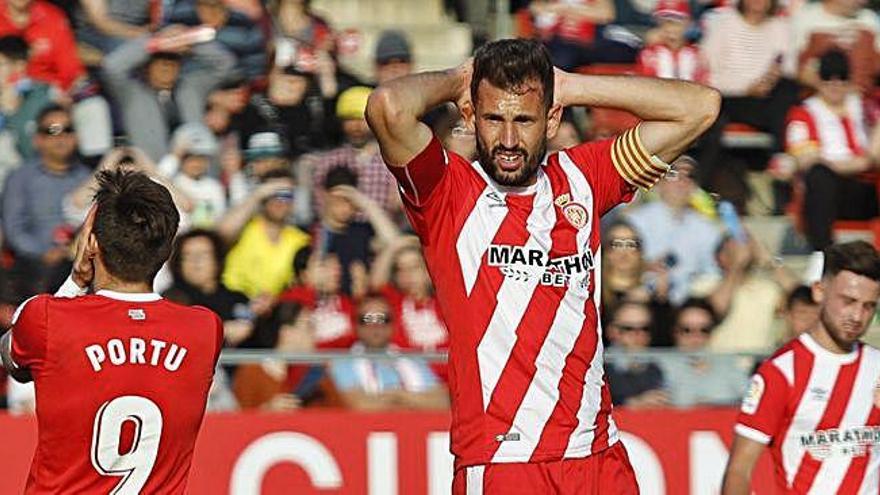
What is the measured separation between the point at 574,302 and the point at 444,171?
58 cm

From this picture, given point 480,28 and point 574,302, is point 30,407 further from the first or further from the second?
point 480,28

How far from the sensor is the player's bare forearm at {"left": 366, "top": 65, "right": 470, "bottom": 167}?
540cm

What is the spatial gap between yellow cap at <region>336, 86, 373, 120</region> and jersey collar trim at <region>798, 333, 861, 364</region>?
14.9 ft

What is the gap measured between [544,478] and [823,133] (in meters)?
7.00

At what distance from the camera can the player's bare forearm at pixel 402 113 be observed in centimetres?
540

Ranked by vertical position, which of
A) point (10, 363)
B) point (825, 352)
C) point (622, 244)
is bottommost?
point (825, 352)

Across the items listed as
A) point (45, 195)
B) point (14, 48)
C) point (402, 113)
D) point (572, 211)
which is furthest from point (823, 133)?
point (402, 113)

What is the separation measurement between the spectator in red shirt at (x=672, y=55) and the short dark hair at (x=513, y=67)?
22.1 ft

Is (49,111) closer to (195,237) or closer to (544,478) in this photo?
(195,237)

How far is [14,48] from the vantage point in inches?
451

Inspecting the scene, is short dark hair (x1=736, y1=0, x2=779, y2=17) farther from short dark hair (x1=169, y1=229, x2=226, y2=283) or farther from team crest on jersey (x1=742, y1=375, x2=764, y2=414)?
team crest on jersey (x1=742, y1=375, x2=764, y2=414)

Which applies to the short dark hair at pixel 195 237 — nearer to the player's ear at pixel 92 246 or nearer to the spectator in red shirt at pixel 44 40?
the spectator in red shirt at pixel 44 40

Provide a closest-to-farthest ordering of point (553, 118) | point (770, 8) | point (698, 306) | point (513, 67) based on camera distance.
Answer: point (513, 67) < point (553, 118) < point (698, 306) < point (770, 8)

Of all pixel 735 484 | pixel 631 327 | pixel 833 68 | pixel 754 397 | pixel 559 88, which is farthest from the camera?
pixel 833 68
